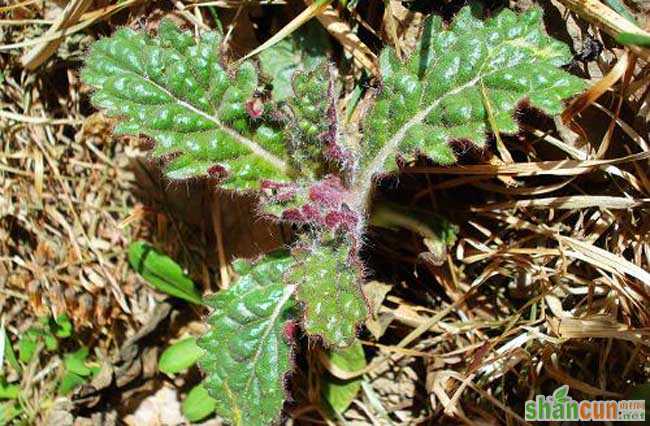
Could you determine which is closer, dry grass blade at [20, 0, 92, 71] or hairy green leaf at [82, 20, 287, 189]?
hairy green leaf at [82, 20, 287, 189]

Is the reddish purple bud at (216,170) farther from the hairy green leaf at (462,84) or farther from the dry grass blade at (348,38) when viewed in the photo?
the dry grass blade at (348,38)

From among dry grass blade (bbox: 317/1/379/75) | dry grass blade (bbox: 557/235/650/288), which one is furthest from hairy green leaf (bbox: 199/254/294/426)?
dry grass blade (bbox: 557/235/650/288)

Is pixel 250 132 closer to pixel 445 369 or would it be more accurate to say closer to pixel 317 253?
pixel 317 253

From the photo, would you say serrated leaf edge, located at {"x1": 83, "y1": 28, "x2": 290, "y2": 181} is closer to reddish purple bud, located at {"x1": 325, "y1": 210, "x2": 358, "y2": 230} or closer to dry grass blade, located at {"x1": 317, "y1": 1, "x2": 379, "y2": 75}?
reddish purple bud, located at {"x1": 325, "y1": 210, "x2": 358, "y2": 230}

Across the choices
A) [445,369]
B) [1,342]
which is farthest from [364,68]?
[1,342]

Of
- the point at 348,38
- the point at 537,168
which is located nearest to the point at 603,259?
the point at 537,168

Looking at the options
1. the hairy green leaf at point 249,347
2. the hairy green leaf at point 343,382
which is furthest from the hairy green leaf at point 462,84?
the hairy green leaf at point 343,382
